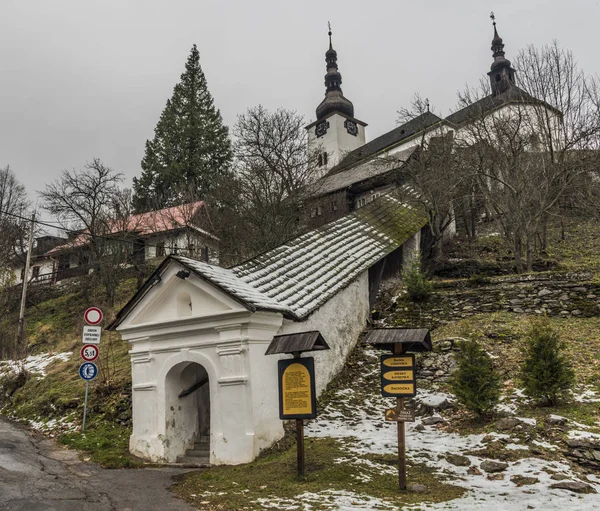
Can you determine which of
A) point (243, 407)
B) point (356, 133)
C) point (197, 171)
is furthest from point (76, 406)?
point (356, 133)

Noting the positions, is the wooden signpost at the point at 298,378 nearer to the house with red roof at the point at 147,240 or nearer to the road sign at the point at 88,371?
the road sign at the point at 88,371

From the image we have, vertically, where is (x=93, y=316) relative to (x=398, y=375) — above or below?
above

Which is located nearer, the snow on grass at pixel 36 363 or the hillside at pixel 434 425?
the hillside at pixel 434 425

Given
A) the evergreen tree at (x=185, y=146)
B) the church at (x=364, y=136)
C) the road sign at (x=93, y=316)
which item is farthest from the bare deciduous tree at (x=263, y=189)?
the evergreen tree at (x=185, y=146)

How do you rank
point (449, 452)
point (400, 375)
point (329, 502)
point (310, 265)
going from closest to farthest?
point (329, 502), point (400, 375), point (449, 452), point (310, 265)

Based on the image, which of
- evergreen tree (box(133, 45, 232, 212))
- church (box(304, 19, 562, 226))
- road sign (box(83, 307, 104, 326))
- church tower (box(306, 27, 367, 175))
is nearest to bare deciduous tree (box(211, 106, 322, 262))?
church (box(304, 19, 562, 226))

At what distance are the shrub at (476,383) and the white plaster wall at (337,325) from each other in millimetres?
3013

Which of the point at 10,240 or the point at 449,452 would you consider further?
the point at 10,240

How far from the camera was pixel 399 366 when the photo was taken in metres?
6.74

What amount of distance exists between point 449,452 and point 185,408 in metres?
4.86

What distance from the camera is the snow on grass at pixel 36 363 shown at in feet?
53.0

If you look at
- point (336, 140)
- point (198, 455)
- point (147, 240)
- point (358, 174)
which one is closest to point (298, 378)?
point (198, 455)

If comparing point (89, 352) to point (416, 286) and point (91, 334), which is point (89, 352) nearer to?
point (91, 334)

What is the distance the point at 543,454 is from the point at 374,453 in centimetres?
229
